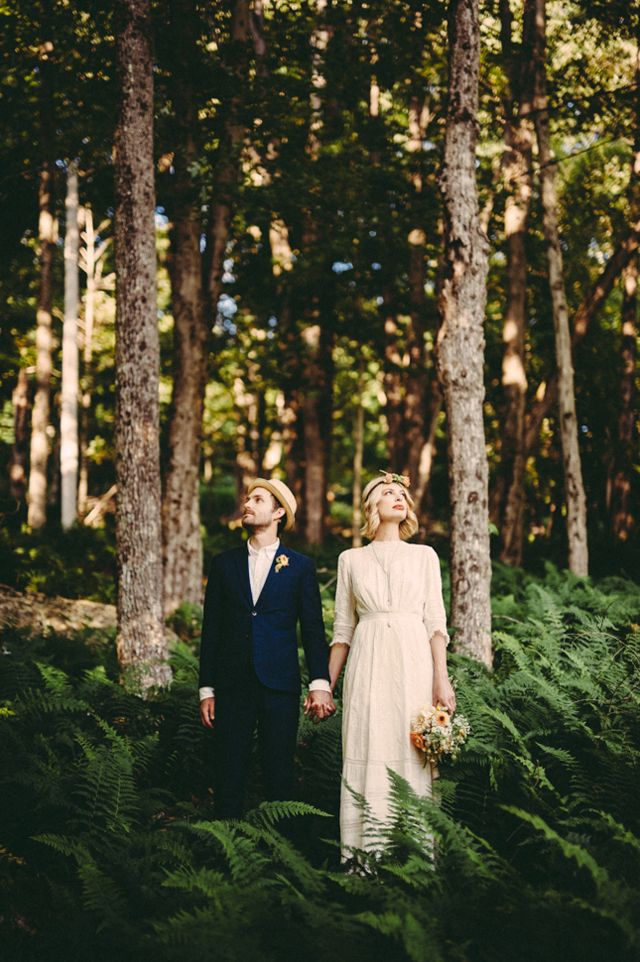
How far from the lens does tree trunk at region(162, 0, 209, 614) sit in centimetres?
1224

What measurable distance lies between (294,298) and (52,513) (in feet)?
46.5

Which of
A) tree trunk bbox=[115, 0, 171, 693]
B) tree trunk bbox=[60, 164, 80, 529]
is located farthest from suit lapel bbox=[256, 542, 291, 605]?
tree trunk bbox=[60, 164, 80, 529]

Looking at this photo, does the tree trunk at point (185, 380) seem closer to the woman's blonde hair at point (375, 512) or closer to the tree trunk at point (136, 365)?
the tree trunk at point (136, 365)

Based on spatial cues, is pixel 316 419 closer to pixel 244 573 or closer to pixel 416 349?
pixel 416 349

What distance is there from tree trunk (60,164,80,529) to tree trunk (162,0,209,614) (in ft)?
28.0

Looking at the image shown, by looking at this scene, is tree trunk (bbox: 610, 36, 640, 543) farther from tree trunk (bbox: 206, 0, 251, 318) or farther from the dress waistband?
the dress waistband

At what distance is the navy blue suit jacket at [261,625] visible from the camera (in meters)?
4.93

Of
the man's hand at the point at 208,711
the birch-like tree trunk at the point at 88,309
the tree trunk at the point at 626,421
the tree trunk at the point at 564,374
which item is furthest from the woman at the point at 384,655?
the birch-like tree trunk at the point at 88,309

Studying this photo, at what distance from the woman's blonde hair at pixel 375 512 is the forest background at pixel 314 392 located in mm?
1539

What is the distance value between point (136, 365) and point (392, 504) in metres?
4.16

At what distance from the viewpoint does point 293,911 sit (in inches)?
162

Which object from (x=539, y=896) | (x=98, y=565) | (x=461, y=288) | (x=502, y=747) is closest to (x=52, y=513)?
(x=98, y=565)

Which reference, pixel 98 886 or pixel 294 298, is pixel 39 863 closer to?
pixel 98 886

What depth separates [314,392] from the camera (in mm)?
17625
